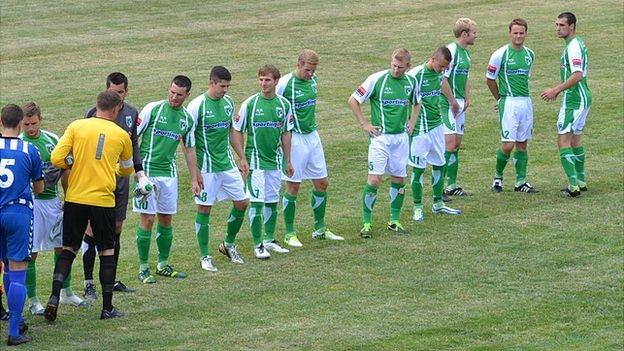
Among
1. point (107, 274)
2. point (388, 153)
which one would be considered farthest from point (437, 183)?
point (107, 274)

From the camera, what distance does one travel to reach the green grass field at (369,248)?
40.1 ft

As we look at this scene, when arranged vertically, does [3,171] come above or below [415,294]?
above

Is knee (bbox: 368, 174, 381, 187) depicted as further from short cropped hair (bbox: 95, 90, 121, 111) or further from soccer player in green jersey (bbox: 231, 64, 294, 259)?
short cropped hair (bbox: 95, 90, 121, 111)

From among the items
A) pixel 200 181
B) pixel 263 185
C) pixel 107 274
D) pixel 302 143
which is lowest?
pixel 107 274

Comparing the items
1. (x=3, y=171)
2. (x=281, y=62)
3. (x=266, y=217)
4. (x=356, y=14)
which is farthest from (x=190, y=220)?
(x=356, y=14)

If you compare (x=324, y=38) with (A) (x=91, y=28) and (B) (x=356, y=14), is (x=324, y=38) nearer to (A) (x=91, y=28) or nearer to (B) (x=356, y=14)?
(B) (x=356, y=14)

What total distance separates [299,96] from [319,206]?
1448 mm

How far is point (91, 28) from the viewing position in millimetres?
32469

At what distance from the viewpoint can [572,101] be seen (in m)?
18.3

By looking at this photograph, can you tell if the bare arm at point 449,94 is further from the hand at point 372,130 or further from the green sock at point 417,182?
the hand at point 372,130

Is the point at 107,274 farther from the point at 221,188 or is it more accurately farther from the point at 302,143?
the point at 302,143

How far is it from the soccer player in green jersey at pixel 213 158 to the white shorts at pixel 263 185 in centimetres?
41

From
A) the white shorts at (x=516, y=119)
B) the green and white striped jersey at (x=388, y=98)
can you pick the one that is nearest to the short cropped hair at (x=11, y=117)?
the green and white striped jersey at (x=388, y=98)

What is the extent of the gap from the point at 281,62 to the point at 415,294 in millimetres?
15640
